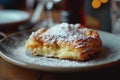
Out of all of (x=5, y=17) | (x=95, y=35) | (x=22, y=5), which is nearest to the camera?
(x=95, y=35)

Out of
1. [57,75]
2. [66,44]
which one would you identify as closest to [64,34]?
[66,44]

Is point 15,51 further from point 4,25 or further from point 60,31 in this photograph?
point 4,25

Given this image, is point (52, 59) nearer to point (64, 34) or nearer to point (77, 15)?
point (64, 34)

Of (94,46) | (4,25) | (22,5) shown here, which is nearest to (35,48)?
(94,46)

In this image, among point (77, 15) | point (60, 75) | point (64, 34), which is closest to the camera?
point (60, 75)

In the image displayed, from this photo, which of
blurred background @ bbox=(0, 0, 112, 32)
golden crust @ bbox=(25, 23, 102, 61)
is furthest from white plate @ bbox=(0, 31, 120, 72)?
blurred background @ bbox=(0, 0, 112, 32)

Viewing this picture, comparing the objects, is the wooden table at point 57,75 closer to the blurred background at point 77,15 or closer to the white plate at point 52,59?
the white plate at point 52,59

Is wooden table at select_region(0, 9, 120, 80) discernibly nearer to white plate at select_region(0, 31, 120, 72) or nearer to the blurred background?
white plate at select_region(0, 31, 120, 72)
